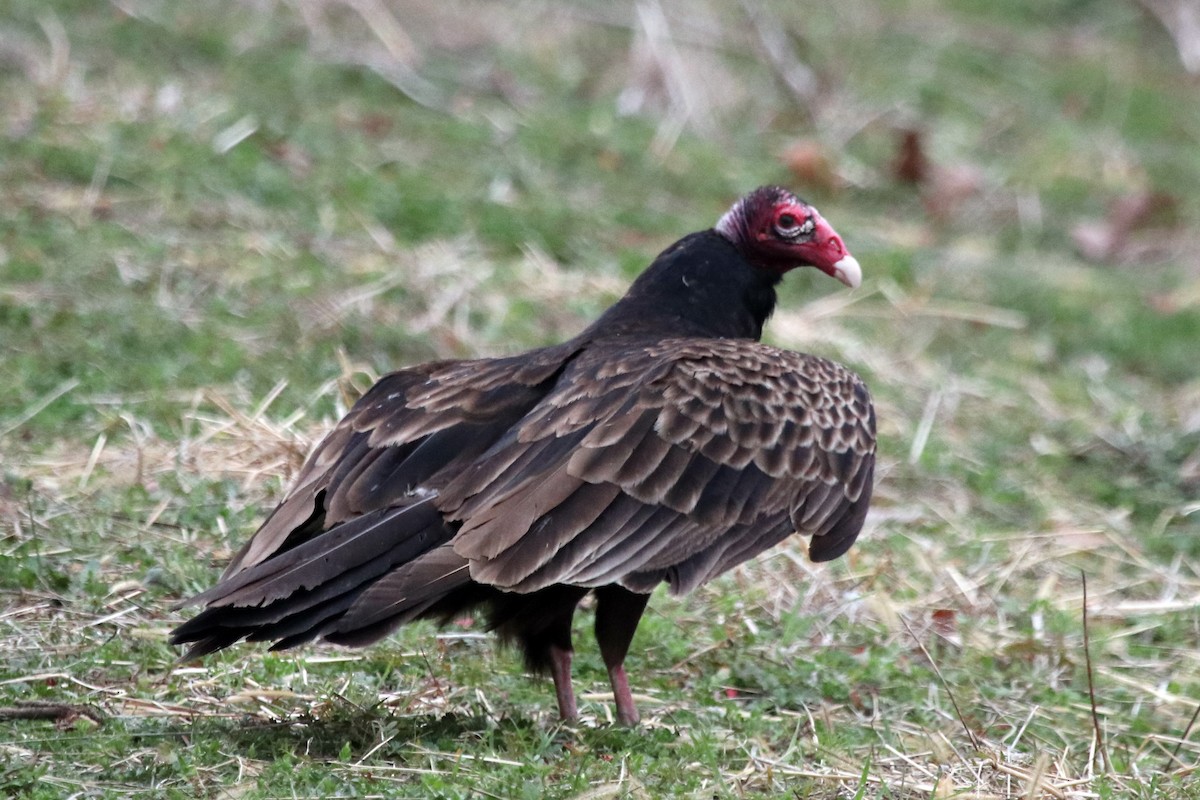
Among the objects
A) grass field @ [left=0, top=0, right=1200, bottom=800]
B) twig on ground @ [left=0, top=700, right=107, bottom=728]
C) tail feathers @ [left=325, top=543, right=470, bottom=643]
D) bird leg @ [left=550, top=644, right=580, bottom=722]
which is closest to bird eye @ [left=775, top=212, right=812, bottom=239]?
grass field @ [left=0, top=0, right=1200, bottom=800]

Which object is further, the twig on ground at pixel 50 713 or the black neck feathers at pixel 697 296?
the black neck feathers at pixel 697 296

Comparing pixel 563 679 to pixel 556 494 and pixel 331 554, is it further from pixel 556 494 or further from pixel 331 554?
pixel 331 554

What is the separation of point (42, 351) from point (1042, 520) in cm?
364

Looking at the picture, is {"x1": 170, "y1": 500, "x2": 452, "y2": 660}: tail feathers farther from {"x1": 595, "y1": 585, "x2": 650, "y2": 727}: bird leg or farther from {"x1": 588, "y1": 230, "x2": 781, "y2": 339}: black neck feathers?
{"x1": 588, "y1": 230, "x2": 781, "y2": 339}: black neck feathers

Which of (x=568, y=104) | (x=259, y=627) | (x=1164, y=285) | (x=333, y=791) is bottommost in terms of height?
(x=1164, y=285)

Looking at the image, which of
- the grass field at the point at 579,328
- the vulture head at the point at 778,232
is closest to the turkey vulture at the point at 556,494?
the grass field at the point at 579,328

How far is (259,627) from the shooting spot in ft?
11.4

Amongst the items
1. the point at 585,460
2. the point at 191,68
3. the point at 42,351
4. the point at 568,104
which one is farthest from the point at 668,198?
the point at 585,460

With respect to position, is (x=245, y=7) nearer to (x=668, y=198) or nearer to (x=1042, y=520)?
(x=668, y=198)

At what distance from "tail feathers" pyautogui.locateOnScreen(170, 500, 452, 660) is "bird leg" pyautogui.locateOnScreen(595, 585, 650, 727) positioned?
483 millimetres

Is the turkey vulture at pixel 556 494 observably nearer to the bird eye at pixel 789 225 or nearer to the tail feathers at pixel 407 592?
the tail feathers at pixel 407 592

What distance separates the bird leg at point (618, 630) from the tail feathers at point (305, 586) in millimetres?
483

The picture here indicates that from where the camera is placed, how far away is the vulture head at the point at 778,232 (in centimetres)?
496

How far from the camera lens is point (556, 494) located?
149 inches
